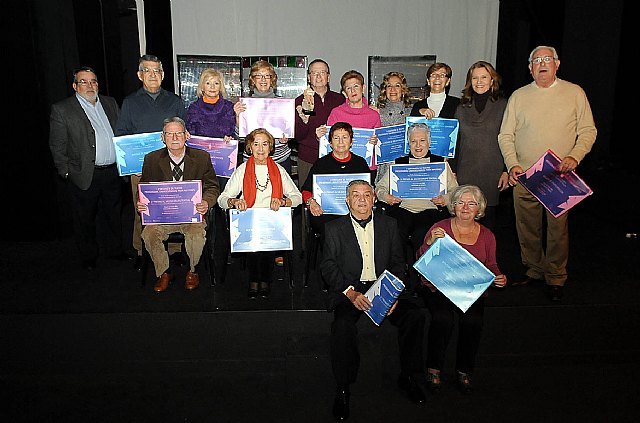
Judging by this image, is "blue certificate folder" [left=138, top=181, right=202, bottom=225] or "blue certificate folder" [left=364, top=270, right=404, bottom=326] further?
"blue certificate folder" [left=138, top=181, right=202, bottom=225]

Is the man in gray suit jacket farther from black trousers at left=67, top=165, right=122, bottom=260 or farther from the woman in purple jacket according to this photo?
the woman in purple jacket

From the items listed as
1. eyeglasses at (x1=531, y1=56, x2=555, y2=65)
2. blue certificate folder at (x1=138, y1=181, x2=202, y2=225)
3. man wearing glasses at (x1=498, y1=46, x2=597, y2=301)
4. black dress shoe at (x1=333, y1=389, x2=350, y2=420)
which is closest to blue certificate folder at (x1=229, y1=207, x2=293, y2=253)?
blue certificate folder at (x1=138, y1=181, x2=202, y2=225)

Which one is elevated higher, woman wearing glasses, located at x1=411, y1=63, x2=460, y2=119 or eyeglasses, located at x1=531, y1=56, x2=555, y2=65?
eyeglasses, located at x1=531, y1=56, x2=555, y2=65

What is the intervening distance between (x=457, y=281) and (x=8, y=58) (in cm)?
459

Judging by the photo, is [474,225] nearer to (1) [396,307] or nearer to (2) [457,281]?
(2) [457,281]

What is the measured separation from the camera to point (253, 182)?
3.95 metres

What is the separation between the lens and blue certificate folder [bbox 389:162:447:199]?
3.89m

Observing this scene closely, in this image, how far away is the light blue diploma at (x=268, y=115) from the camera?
4156 millimetres

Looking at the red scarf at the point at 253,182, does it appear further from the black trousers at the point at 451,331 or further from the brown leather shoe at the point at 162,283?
the black trousers at the point at 451,331

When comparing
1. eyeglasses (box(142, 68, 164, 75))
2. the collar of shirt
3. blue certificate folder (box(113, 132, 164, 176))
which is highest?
eyeglasses (box(142, 68, 164, 75))

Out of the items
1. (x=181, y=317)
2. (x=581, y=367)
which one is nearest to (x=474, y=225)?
(x=581, y=367)

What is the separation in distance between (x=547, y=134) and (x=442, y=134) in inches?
28.7

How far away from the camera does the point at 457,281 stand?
3166 millimetres

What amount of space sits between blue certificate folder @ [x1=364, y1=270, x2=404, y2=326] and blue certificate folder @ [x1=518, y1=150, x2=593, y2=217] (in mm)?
1355
